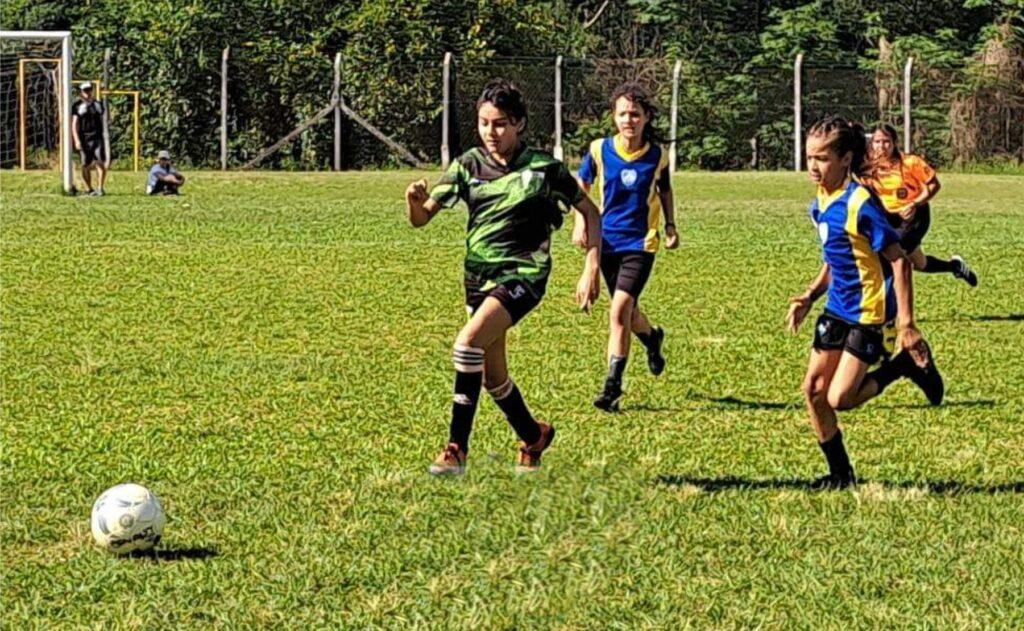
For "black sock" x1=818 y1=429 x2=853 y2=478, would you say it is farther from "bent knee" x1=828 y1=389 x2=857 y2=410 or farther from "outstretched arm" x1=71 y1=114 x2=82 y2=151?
"outstretched arm" x1=71 y1=114 x2=82 y2=151

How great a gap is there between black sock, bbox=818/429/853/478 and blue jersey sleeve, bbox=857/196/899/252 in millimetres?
797

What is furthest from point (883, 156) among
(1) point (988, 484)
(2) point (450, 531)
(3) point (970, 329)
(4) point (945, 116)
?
(4) point (945, 116)

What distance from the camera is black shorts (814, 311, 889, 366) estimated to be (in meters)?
7.63

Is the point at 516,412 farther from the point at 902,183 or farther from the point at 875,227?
the point at 902,183

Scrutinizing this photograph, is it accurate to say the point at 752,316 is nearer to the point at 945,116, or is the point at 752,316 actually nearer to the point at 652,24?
the point at 945,116

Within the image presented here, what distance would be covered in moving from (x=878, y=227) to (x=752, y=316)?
694cm

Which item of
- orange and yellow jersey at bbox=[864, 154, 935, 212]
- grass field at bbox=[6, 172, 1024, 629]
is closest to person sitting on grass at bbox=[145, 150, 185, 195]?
grass field at bbox=[6, 172, 1024, 629]

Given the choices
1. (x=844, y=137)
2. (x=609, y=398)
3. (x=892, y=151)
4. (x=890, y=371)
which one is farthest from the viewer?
(x=892, y=151)

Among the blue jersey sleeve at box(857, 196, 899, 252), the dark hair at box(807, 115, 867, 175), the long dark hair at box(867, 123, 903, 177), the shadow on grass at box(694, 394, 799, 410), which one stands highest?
the dark hair at box(807, 115, 867, 175)

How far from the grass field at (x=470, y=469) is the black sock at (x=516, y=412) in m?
0.16

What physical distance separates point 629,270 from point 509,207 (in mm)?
2599

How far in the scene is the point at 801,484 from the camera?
25.4 ft

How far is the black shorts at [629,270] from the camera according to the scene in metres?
10.4

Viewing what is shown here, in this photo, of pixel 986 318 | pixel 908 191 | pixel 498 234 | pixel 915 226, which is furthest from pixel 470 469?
pixel 986 318
